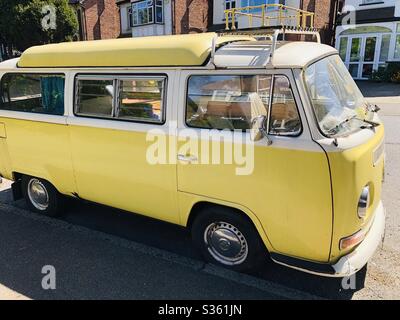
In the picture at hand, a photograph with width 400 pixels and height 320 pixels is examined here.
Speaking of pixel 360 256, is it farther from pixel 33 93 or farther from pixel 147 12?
pixel 147 12

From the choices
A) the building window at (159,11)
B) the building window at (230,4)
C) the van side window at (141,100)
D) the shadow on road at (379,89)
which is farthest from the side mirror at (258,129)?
the building window at (159,11)

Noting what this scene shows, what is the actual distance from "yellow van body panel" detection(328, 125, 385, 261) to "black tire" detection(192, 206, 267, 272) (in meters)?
0.74

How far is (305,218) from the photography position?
2.95m

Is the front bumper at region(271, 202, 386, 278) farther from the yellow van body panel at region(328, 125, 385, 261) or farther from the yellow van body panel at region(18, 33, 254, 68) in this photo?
the yellow van body panel at region(18, 33, 254, 68)

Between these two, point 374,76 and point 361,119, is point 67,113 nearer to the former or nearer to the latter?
point 361,119

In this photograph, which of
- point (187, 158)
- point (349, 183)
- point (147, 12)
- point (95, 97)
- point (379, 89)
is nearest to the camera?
point (349, 183)

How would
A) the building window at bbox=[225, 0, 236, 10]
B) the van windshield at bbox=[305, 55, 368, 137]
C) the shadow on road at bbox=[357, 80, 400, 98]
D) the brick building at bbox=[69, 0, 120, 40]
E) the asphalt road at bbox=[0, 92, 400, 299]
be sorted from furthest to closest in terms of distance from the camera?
1. the brick building at bbox=[69, 0, 120, 40]
2. the building window at bbox=[225, 0, 236, 10]
3. the shadow on road at bbox=[357, 80, 400, 98]
4. the asphalt road at bbox=[0, 92, 400, 299]
5. the van windshield at bbox=[305, 55, 368, 137]

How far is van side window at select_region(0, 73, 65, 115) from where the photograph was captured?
4371 mm

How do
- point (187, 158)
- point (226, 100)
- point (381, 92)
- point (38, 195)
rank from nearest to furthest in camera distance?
point (226, 100) < point (187, 158) < point (38, 195) < point (381, 92)

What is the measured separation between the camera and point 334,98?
3270 millimetres

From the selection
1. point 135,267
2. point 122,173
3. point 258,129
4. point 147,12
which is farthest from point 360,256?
point 147,12

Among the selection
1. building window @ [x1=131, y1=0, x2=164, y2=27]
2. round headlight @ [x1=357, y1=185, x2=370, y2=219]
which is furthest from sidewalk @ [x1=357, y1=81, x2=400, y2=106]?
building window @ [x1=131, y1=0, x2=164, y2=27]

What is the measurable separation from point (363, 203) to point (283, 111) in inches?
39.6

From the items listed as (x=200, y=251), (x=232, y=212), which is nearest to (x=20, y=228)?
(x=200, y=251)
